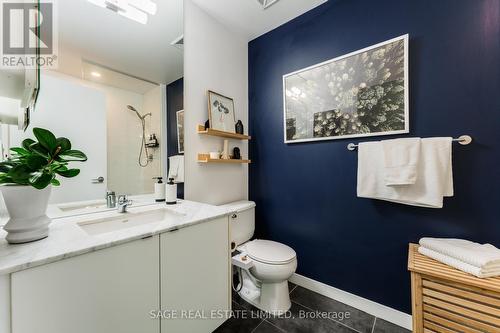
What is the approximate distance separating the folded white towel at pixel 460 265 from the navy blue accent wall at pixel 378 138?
22 cm

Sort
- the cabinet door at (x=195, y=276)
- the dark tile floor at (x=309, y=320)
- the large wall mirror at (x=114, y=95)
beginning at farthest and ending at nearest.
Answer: the dark tile floor at (x=309, y=320)
the large wall mirror at (x=114, y=95)
the cabinet door at (x=195, y=276)

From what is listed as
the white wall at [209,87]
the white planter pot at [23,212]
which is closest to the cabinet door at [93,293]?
the white planter pot at [23,212]

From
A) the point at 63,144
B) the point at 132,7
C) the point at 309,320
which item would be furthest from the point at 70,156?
the point at 309,320

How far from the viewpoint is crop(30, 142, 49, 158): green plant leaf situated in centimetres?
76

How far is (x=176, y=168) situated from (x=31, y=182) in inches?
36.4

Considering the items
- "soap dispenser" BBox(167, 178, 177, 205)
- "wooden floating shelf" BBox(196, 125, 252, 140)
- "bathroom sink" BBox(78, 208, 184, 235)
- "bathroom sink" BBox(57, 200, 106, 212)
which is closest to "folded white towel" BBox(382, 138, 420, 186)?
"wooden floating shelf" BBox(196, 125, 252, 140)

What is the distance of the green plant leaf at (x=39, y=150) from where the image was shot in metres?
0.76

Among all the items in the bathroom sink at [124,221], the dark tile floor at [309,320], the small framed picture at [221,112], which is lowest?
the dark tile floor at [309,320]

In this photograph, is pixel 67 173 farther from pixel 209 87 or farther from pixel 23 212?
pixel 209 87

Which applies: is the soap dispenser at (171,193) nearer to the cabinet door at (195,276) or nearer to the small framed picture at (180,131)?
the small framed picture at (180,131)

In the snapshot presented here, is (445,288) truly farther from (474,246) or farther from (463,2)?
(463,2)

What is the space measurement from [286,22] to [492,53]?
148cm

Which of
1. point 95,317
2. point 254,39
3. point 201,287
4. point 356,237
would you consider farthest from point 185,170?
point 254,39

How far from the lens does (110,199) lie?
4.09 feet
